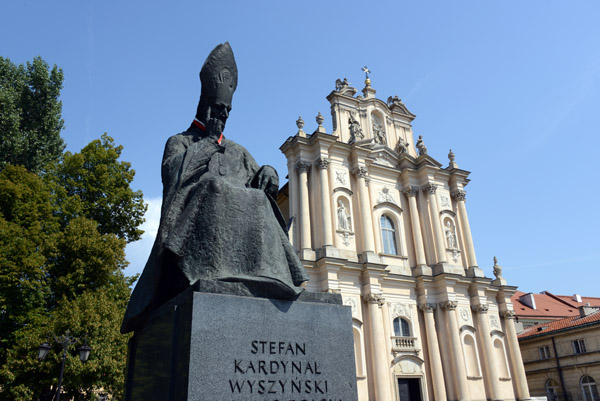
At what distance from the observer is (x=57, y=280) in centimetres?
1338

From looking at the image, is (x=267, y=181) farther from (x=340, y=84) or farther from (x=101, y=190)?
(x=340, y=84)

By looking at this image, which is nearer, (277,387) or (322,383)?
(277,387)

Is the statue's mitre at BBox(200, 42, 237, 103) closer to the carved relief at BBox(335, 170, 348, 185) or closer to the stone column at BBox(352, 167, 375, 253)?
the stone column at BBox(352, 167, 375, 253)

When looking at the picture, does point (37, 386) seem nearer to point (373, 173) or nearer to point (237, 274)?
point (237, 274)

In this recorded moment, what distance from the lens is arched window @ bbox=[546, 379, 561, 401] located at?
3027 centimetres

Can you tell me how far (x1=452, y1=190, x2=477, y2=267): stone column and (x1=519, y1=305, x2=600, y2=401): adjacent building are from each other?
10.5 m

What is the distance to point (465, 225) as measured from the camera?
25.6 metres

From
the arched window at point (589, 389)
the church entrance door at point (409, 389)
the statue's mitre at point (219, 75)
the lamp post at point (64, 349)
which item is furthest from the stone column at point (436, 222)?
the statue's mitre at point (219, 75)

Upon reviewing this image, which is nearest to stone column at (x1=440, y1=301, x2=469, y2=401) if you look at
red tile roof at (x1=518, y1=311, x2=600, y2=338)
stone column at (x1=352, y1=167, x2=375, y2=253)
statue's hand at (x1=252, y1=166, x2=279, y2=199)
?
stone column at (x1=352, y1=167, x2=375, y2=253)

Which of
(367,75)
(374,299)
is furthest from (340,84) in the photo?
(374,299)

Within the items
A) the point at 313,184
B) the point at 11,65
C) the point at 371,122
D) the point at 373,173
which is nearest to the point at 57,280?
the point at 11,65

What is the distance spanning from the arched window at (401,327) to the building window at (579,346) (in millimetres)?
15371

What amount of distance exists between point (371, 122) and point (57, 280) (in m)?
18.2

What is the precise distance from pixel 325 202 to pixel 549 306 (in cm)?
3336
